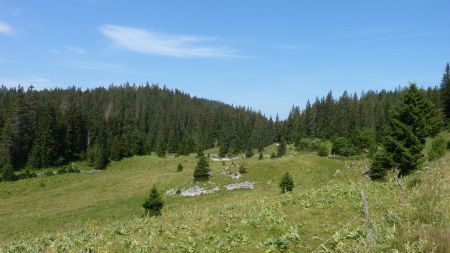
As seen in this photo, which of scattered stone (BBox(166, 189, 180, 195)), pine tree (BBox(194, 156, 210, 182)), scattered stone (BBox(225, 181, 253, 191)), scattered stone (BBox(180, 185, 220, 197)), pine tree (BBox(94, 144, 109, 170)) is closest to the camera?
scattered stone (BBox(180, 185, 220, 197))

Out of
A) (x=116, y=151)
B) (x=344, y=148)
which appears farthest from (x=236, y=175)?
(x=116, y=151)

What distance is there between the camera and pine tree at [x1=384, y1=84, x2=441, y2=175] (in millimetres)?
35125

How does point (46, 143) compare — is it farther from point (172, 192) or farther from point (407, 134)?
point (407, 134)

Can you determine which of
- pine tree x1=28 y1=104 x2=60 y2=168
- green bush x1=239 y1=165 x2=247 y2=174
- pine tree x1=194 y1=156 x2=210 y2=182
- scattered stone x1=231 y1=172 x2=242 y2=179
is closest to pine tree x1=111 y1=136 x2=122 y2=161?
pine tree x1=28 y1=104 x2=60 y2=168

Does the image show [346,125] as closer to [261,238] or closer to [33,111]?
[33,111]

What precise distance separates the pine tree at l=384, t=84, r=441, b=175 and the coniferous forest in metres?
9.87

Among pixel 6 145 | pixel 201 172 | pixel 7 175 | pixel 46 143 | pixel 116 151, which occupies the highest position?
pixel 46 143

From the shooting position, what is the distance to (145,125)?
161250 mm

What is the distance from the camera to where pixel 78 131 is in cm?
10962

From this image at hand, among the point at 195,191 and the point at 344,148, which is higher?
the point at 344,148

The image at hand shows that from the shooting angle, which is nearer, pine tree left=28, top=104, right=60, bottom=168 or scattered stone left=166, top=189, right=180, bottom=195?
scattered stone left=166, top=189, right=180, bottom=195

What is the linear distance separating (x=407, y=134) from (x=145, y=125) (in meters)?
135

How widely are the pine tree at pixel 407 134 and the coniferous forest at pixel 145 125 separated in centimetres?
987

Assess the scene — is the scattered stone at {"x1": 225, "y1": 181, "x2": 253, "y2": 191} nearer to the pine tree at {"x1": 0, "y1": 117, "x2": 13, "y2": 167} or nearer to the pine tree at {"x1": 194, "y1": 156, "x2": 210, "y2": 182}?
the pine tree at {"x1": 194, "y1": 156, "x2": 210, "y2": 182}
